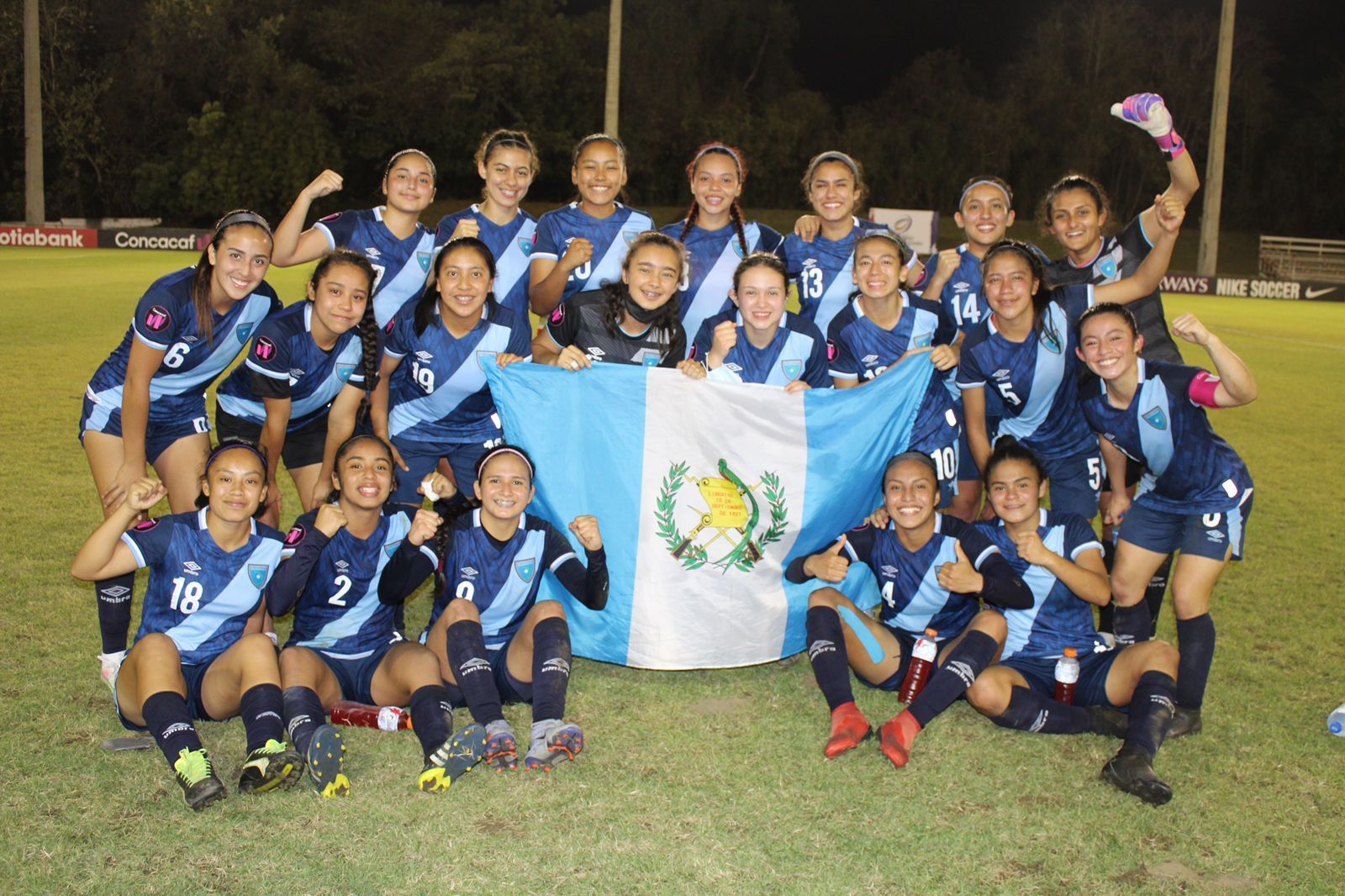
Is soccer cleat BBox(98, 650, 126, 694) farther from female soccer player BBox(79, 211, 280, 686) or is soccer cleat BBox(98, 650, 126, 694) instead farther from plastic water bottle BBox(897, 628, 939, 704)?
plastic water bottle BBox(897, 628, 939, 704)

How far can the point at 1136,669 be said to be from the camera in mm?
3846

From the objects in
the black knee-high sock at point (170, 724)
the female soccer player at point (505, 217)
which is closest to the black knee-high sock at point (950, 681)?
the black knee-high sock at point (170, 724)

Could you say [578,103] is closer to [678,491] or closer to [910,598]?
[678,491]

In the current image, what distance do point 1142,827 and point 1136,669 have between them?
2.29 ft

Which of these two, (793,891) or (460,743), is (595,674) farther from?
(793,891)

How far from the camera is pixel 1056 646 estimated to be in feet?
13.3

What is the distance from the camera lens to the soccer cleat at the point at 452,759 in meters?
3.39

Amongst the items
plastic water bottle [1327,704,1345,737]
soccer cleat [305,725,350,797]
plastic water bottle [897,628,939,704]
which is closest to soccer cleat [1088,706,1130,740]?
plastic water bottle [897,628,939,704]

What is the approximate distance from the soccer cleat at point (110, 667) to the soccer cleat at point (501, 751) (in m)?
1.37

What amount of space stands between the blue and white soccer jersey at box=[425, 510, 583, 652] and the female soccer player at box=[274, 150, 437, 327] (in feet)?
4.66

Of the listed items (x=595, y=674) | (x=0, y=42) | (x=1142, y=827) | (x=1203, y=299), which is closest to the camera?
Result: (x=1142, y=827)

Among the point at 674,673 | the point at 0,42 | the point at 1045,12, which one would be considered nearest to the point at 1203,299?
the point at 674,673

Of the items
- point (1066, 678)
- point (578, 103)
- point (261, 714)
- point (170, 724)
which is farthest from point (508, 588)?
point (578, 103)

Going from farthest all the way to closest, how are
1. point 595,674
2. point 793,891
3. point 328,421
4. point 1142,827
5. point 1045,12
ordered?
point 1045,12 < point 328,421 < point 595,674 < point 1142,827 < point 793,891
